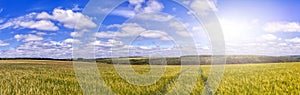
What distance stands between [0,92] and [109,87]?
149 inches

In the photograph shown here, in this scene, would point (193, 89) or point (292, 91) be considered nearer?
point (292, 91)

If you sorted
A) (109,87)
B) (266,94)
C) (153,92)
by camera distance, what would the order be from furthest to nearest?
(109,87) → (153,92) → (266,94)

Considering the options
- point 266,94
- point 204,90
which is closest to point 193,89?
point 204,90

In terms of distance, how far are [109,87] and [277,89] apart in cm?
591

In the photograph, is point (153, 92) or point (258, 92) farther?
point (153, 92)

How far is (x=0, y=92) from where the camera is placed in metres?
11.2

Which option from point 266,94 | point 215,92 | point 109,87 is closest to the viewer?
point 266,94

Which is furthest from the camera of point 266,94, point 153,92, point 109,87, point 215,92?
point 109,87

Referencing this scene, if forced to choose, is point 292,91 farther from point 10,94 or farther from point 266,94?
point 10,94

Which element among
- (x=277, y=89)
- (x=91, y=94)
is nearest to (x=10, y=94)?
(x=91, y=94)

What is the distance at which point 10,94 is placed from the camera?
10.9m

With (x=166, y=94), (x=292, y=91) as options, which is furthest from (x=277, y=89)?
(x=166, y=94)

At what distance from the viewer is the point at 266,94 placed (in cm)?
1053

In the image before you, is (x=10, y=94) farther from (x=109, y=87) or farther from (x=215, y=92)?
(x=215, y=92)
